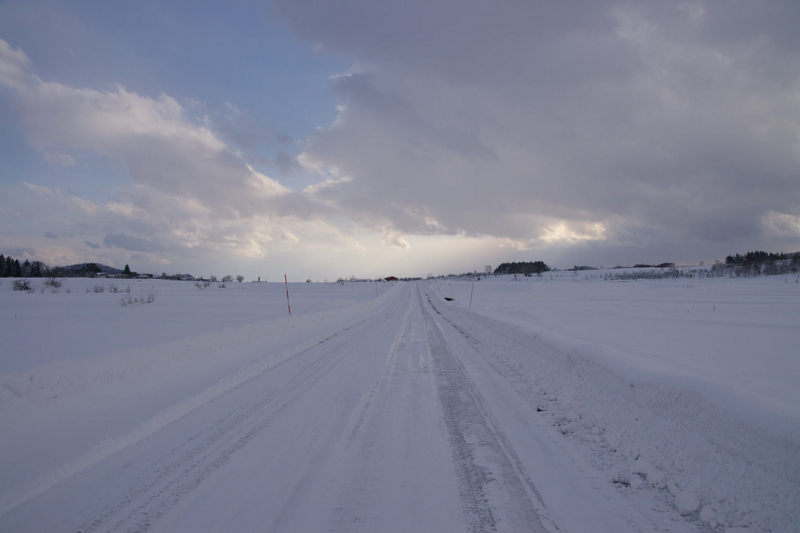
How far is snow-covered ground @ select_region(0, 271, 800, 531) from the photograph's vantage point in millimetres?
2887

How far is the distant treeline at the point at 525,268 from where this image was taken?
113262 millimetres

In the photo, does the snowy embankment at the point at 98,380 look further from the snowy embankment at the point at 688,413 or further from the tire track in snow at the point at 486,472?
the snowy embankment at the point at 688,413

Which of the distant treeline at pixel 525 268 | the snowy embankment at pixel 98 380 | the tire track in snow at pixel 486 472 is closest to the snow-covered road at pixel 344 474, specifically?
the tire track in snow at pixel 486 472

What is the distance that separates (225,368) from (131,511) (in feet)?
16.2

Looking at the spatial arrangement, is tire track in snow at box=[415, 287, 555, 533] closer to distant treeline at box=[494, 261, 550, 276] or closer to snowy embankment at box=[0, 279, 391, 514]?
snowy embankment at box=[0, 279, 391, 514]

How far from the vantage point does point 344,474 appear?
3385 mm

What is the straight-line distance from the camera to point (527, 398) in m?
5.82

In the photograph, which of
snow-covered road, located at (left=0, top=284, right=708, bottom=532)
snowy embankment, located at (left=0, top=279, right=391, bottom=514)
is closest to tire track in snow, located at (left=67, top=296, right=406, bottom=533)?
snow-covered road, located at (left=0, top=284, right=708, bottom=532)

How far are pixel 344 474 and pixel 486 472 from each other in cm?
137

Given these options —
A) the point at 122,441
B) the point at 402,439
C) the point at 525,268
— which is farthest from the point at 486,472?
the point at 525,268

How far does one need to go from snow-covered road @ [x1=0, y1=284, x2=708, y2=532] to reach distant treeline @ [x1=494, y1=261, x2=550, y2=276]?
93.2 metres

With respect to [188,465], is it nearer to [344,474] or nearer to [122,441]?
[122,441]

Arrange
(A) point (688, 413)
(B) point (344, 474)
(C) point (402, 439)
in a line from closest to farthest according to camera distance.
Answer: (B) point (344, 474) < (C) point (402, 439) < (A) point (688, 413)

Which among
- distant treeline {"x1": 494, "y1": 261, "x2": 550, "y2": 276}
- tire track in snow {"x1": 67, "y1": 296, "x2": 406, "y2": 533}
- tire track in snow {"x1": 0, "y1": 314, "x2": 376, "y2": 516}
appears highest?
distant treeline {"x1": 494, "y1": 261, "x2": 550, "y2": 276}
